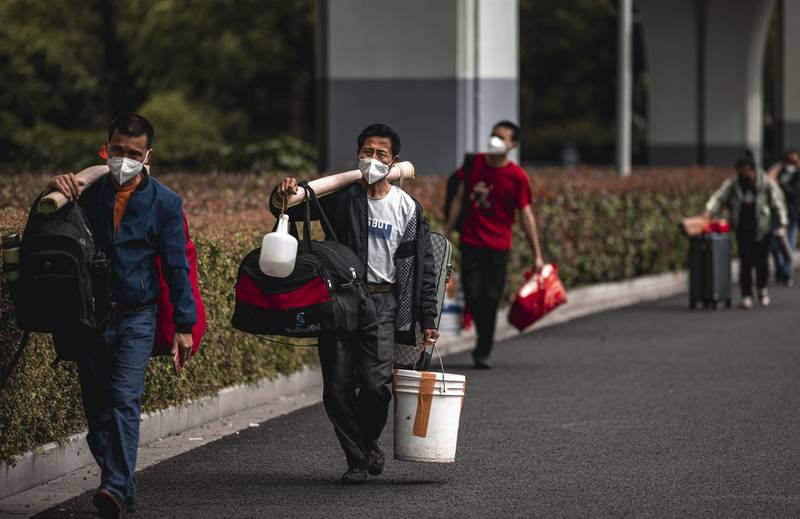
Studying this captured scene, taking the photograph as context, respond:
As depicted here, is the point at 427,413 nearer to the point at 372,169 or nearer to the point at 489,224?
the point at 372,169

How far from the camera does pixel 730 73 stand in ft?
102

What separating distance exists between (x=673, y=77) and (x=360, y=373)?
2455 centimetres

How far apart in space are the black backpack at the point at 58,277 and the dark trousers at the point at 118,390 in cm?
19

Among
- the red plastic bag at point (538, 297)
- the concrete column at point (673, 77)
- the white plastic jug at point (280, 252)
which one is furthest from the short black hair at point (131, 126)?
the concrete column at point (673, 77)

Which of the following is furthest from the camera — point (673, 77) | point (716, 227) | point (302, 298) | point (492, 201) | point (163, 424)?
point (673, 77)

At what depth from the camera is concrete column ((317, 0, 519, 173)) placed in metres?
17.5

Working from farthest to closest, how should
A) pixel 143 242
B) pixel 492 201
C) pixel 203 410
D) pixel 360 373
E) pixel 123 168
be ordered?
1. pixel 492 201
2. pixel 203 410
3. pixel 360 373
4. pixel 143 242
5. pixel 123 168

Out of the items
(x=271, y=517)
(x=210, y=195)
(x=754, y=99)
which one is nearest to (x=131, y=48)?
(x=754, y=99)

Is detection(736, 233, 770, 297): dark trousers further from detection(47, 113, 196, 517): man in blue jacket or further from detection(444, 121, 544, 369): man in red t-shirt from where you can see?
detection(47, 113, 196, 517): man in blue jacket

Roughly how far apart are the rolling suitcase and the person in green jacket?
20cm

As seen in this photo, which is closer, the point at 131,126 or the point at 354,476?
the point at 131,126

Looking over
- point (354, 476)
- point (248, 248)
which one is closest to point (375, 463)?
point (354, 476)

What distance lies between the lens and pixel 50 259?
22.0ft

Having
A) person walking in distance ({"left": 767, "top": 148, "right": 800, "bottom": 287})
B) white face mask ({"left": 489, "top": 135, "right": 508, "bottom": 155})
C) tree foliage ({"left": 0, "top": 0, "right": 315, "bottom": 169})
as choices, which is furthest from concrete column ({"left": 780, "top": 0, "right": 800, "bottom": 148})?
white face mask ({"left": 489, "top": 135, "right": 508, "bottom": 155})
